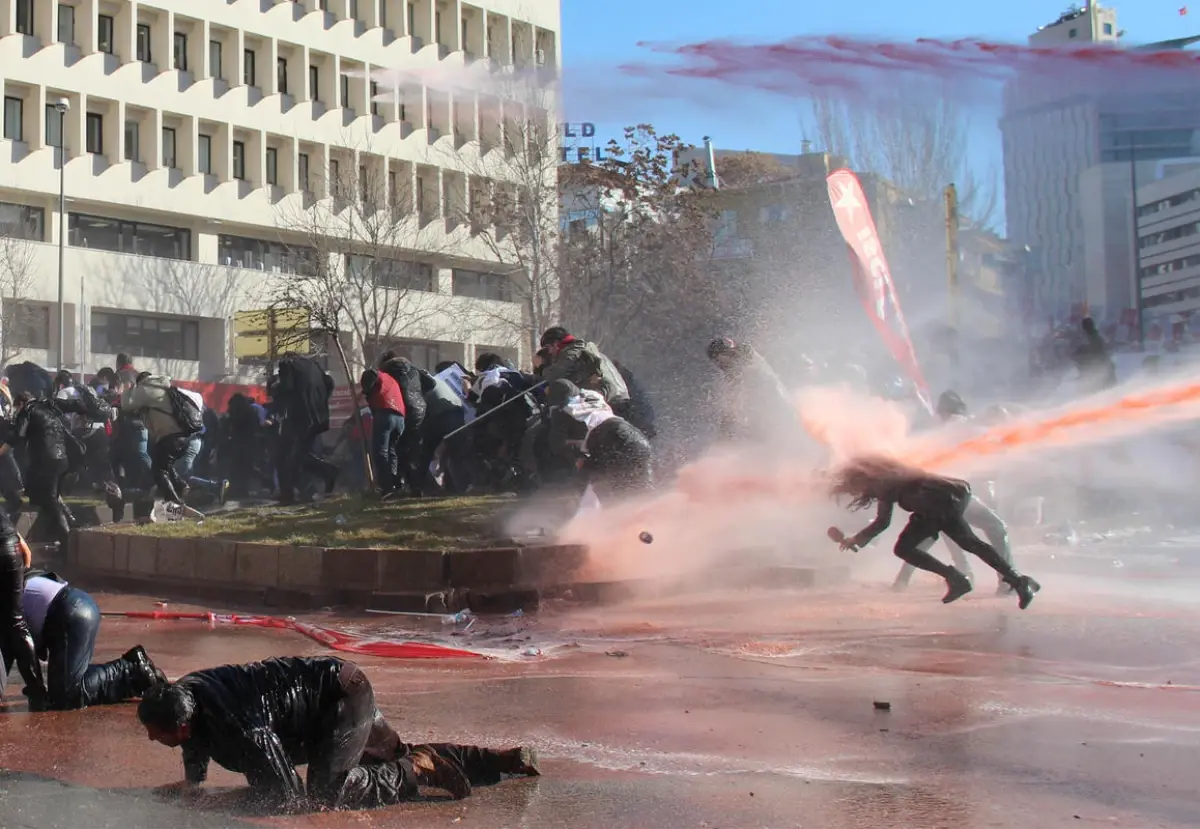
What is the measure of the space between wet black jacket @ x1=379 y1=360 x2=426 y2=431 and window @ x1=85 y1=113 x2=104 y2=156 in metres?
26.6

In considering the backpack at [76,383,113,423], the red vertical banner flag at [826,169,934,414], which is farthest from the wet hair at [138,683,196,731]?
the red vertical banner flag at [826,169,934,414]

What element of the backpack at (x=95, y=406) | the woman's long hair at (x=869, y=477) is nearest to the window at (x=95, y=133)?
the backpack at (x=95, y=406)

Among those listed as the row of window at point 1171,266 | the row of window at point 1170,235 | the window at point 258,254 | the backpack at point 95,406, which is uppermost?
the window at point 258,254

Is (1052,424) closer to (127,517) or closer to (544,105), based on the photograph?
(544,105)

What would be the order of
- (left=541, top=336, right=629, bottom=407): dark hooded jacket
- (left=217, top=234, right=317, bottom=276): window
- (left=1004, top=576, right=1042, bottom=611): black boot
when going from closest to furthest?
(left=1004, top=576, right=1042, bottom=611): black boot → (left=541, top=336, right=629, bottom=407): dark hooded jacket → (left=217, top=234, right=317, bottom=276): window

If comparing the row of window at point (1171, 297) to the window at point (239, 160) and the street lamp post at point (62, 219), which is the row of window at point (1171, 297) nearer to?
the street lamp post at point (62, 219)

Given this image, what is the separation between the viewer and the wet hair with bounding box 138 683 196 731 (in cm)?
425

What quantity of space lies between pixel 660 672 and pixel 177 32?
35914 millimetres

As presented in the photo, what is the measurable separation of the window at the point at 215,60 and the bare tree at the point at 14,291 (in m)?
8.88

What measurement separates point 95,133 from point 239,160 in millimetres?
4685

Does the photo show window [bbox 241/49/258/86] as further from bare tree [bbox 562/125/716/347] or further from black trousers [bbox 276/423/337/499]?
black trousers [bbox 276/423/337/499]

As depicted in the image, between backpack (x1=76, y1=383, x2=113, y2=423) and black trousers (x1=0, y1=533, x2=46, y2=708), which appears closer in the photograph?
black trousers (x1=0, y1=533, x2=46, y2=708)

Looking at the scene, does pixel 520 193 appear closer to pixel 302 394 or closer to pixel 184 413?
pixel 302 394

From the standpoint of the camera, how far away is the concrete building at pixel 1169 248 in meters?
19.2
